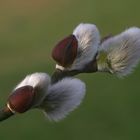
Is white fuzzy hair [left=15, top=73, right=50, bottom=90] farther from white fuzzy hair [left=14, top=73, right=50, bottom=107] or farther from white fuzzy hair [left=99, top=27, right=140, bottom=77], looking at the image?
white fuzzy hair [left=99, top=27, right=140, bottom=77]

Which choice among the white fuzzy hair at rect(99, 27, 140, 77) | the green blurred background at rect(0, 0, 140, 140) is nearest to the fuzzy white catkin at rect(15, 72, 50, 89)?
the white fuzzy hair at rect(99, 27, 140, 77)

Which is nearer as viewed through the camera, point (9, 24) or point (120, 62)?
point (120, 62)

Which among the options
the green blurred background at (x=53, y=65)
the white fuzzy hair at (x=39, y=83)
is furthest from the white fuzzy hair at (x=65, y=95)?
the green blurred background at (x=53, y=65)

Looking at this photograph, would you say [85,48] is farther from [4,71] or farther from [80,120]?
[4,71]

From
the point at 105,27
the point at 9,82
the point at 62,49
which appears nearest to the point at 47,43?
the point at 105,27

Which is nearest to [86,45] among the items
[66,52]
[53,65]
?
[66,52]

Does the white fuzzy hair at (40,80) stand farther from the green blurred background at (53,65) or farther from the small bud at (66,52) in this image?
the green blurred background at (53,65)
